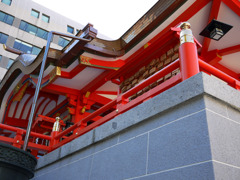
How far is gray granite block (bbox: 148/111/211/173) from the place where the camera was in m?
2.43

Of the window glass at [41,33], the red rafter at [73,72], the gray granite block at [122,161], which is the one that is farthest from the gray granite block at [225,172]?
the window glass at [41,33]

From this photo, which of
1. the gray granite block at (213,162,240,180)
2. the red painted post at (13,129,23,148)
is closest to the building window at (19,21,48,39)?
the red painted post at (13,129,23,148)

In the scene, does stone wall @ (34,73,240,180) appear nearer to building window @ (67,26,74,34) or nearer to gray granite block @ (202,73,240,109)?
gray granite block @ (202,73,240,109)

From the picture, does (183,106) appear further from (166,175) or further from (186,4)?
(186,4)

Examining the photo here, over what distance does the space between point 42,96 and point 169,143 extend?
8163 millimetres

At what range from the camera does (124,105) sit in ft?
13.3

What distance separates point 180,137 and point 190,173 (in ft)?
1.38

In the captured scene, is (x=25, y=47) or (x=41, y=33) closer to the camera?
(x=25, y=47)

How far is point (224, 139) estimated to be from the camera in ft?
8.25

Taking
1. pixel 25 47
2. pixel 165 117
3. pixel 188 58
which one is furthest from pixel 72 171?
pixel 25 47

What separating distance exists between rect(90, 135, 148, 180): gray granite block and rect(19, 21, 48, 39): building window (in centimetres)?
2260

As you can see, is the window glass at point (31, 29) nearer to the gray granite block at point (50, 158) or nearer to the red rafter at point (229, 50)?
the gray granite block at point (50, 158)

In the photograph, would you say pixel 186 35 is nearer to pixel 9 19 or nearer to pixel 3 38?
pixel 3 38

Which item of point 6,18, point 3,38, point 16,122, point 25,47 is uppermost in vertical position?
point 6,18
